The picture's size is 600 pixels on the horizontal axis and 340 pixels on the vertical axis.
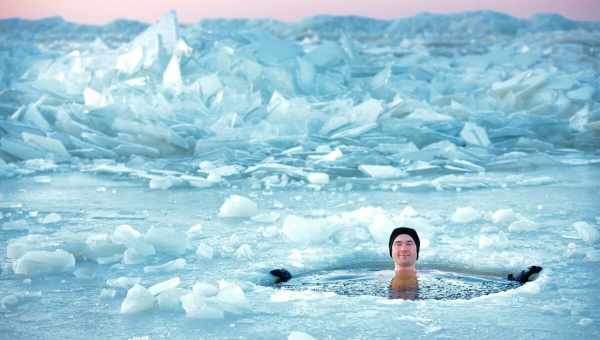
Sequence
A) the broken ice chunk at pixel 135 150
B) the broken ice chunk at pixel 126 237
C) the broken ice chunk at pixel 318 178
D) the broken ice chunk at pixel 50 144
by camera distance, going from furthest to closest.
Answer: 1. the broken ice chunk at pixel 135 150
2. the broken ice chunk at pixel 50 144
3. the broken ice chunk at pixel 318 178
4. the broken ice chunk at pixel 126 237

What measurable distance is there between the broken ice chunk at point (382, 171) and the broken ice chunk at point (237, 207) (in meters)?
1.49

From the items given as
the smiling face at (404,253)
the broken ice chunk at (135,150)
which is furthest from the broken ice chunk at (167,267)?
the broken ice chunk at (135,150)

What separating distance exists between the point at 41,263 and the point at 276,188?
2.26 meters

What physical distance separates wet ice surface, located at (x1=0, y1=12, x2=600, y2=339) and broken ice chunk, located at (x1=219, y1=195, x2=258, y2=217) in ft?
0.03

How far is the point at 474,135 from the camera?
22.8ft

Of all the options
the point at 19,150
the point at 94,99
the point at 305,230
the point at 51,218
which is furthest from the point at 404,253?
the point at 94,99

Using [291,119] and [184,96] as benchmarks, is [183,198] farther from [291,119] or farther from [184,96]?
[184,96]

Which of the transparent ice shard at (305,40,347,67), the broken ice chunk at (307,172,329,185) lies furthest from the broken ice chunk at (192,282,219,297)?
the transparent ice shard at (305,40,347,67)

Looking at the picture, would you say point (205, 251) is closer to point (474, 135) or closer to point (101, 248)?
point (101, 248)

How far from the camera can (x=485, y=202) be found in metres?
4.68

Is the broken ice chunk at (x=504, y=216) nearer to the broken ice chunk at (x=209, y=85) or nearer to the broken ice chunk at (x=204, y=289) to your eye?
the broken ice chunk at (x=204, y=289)

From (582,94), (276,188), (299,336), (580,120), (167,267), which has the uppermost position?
(582,94)

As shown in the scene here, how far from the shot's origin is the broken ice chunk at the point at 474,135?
688cm

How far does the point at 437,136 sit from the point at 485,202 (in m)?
2.35
